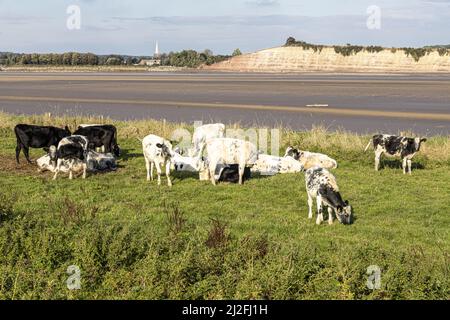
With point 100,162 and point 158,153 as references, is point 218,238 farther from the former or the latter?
point 100,162

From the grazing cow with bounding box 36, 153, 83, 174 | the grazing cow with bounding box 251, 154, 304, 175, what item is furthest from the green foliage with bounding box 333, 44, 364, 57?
the grazing cow with bounding box 36, 153, 83, 174

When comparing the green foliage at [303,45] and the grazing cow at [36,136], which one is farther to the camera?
the green foliage at [303,45]

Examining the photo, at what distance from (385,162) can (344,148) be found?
1.81 meters

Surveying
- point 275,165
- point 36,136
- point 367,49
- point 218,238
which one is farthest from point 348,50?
point 218,238

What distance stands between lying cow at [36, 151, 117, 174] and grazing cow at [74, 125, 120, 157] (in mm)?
1255

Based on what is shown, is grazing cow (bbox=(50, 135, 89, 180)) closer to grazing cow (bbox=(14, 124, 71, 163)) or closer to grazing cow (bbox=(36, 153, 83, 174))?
grazing cow (bbox=(36, 153, 83, 174))

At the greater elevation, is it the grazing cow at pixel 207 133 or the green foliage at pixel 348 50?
the green foliage at pixel 348 50

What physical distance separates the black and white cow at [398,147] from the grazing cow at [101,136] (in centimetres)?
944

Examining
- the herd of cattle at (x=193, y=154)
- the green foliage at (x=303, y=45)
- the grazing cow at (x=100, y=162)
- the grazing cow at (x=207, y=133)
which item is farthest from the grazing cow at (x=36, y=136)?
the green foliage at (x=303, y=45)

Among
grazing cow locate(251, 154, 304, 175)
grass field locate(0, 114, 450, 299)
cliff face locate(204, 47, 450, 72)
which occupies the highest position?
cliff face locate(204, 47, 450, 72)

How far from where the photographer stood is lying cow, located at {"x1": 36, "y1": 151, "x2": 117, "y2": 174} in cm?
1892

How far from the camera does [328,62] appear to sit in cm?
15238

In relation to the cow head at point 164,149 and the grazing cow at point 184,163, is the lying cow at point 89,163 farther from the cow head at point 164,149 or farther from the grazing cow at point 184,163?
the cow head at point 164,149

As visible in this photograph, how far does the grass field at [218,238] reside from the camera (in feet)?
29.8
